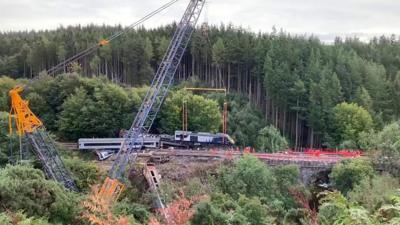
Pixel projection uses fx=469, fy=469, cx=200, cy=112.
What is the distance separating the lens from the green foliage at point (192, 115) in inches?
1847

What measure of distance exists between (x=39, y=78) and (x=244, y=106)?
22.7 metres

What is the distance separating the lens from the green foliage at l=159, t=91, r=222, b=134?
46.9 metres

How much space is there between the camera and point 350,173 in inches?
1359

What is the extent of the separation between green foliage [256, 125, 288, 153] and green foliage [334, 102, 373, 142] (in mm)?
6359

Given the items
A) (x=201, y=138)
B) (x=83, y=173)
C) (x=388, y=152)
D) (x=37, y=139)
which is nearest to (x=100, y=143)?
(x=83, y=173)

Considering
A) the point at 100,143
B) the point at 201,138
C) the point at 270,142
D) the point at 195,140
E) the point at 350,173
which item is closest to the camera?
the point at 350,173

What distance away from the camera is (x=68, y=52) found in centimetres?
6450

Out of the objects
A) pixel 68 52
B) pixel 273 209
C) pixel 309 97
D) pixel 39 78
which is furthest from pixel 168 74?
pixel 68 52

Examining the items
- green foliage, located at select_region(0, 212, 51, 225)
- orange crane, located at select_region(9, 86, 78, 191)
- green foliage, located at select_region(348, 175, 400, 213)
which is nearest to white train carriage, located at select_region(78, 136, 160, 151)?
Result: orange crane, located at select_region(9, 86, 78, 191)

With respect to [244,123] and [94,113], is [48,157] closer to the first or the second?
[94,113]

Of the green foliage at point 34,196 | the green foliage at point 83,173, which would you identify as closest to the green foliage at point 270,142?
the green foliage at point 83,173

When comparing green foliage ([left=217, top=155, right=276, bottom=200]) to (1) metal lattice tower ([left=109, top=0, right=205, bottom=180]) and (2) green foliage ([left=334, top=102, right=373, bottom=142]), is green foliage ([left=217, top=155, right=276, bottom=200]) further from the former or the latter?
Answer: (2) green foliage ([left=334, top=102, right=373, bottom=142])

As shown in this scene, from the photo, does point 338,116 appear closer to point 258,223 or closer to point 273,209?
point 273,209

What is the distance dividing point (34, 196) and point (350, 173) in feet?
72.6
